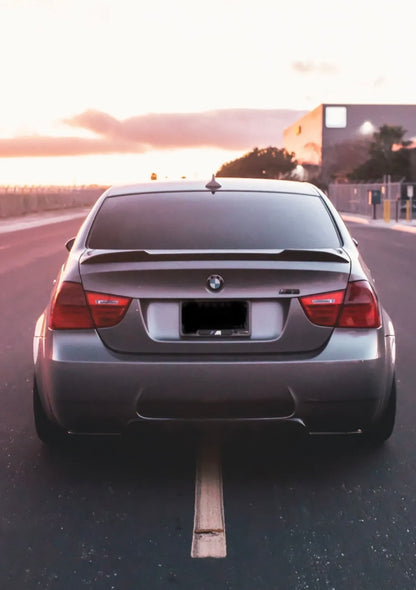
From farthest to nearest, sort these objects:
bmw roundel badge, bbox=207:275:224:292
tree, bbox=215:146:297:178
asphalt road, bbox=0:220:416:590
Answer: tree, bbox=215:146:297:178 < bmw roundel badge, bbox=207:275:224:292 < asphalt road, bbox=0:220:416:590

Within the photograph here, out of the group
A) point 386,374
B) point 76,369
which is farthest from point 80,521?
point 386,374

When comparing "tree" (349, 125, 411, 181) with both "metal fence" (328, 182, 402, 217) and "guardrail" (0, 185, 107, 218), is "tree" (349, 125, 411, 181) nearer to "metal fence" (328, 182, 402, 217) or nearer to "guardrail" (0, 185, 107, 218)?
"metal fence" (328, 182, 402, 217)

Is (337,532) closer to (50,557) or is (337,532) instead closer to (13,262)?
(50,557)

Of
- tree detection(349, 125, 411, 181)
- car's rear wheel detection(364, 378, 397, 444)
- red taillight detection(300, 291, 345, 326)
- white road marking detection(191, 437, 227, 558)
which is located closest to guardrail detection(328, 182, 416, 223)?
tree detection(349, 125, 411, 181)

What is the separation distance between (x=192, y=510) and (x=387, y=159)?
81.2 metres

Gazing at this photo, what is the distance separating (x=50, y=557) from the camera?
3518 millimetres

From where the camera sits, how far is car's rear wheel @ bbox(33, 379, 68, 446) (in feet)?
15.2

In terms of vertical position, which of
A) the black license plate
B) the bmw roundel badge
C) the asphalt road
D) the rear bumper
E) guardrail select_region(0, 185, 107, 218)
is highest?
the bmw roundel badge

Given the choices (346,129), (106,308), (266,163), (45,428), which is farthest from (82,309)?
(266,163)

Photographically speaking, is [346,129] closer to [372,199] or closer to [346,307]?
[372,199]

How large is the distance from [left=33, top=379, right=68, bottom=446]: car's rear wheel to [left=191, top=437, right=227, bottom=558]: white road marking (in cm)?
79

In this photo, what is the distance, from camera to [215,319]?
412 centimetres

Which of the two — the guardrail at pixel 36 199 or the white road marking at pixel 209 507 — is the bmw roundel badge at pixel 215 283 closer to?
the white road marking at pixel 209 507

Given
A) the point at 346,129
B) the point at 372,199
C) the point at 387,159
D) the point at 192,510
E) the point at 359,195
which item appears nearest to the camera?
the point at 192,510
